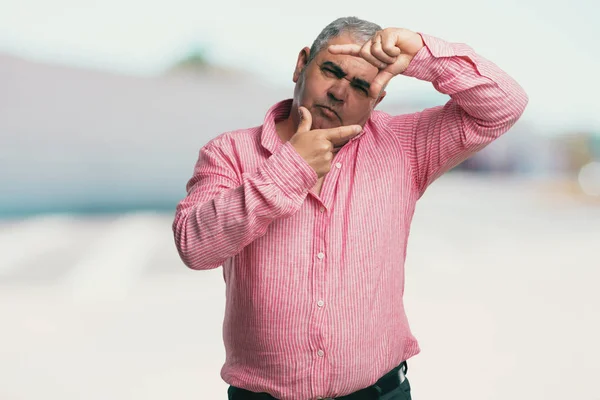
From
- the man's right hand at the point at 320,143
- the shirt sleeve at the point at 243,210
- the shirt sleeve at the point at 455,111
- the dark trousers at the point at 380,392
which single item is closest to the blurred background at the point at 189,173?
the dark trousers at the point at 380,392

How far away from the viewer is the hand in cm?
113

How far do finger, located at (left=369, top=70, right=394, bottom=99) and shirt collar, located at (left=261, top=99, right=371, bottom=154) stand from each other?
0.36ft

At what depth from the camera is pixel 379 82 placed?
1.13 metres

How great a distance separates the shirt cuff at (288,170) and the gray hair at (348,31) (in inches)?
9.9

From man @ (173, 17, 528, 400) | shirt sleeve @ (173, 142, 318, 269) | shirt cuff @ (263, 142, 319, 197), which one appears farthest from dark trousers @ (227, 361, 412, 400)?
shirt cuff @ (263, 142, 319, 197)

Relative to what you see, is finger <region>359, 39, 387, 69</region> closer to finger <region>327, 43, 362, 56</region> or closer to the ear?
finger <region>327, 43, 362, 56</region>

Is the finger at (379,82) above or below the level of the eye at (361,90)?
above

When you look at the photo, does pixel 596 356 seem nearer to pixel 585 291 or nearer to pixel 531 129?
pixel 585 291

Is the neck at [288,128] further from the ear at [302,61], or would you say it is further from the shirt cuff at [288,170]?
the shirt cuff at [288,170]

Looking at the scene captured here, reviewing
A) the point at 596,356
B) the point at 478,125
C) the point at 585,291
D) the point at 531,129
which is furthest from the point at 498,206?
the point at 478,125

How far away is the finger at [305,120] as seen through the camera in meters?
1.10

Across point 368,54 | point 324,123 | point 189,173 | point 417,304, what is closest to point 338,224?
point 324,123

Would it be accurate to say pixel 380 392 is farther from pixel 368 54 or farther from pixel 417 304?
pixel 417 304

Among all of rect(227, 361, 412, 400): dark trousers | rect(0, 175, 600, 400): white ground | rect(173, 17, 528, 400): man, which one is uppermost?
rect(173, 17, 528, 400): man
